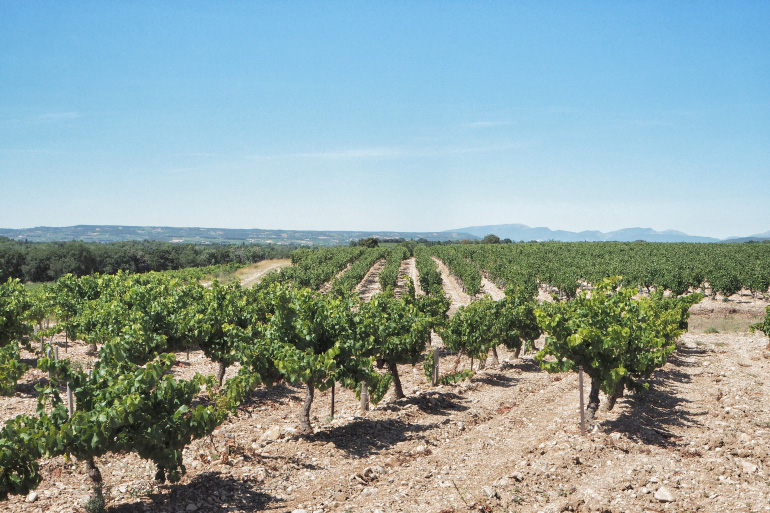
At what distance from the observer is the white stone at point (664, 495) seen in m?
8.24

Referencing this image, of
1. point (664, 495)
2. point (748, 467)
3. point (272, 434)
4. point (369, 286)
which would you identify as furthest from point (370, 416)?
point (369, 286)

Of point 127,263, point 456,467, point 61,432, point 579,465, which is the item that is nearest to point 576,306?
point 579,465

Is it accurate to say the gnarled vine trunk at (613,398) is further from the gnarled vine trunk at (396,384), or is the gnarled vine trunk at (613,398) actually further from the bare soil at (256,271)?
the bare soil at (256,271)

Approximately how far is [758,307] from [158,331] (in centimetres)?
4017

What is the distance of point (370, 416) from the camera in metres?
13.5

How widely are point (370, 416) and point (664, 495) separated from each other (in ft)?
24.3

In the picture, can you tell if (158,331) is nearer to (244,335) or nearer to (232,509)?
(244,335)

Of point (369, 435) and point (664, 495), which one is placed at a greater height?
point (664, 495)

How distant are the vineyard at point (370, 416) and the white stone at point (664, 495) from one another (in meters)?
0.04

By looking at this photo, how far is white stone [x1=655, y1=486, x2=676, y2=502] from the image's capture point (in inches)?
324

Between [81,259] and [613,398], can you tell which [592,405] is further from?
[81,259]

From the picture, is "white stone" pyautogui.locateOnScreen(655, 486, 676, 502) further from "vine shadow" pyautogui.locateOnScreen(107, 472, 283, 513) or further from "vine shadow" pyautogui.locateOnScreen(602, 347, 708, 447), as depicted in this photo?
"vine shadow" pyautogui.locateOnScreen(107, 472, 283, 513)

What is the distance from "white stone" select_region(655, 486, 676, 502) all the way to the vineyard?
0.04 m

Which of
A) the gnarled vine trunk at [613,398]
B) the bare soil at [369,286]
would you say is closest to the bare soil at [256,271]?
the bare soil at [369,286]
